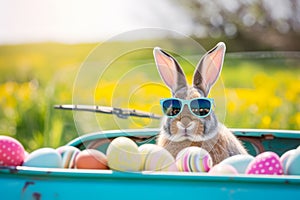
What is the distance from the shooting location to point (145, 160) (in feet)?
5.96

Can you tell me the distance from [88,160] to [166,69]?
0.44 metres

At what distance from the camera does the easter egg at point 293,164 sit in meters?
1.69

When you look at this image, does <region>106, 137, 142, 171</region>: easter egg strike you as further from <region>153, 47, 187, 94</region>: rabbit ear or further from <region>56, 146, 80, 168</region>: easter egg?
<region>153, 47, 187, 94</region>: rabbit ear

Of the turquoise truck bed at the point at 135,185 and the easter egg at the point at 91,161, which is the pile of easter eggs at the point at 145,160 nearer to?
the easter egg at the point at 91,161

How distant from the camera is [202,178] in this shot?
157 centimetres

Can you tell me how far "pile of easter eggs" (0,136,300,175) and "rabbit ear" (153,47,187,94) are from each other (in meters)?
0.30

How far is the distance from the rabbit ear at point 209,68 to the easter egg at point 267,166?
0.41 meters

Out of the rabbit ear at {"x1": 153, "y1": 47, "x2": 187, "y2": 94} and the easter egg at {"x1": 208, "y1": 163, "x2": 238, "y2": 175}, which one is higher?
the rabbit ear at {"x1": 153, "y1": 47, "x2": 187, "y2": 94}

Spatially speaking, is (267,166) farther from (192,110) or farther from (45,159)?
(45,159)

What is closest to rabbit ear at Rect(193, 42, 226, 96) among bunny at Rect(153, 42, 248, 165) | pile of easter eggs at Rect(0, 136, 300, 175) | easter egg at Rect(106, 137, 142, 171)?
bunny at Rect(153, 42, 248, 165)

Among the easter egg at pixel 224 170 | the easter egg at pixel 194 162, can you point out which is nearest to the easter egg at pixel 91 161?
the easter egg at pixel 194 162

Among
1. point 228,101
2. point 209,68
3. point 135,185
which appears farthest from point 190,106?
point 228,101

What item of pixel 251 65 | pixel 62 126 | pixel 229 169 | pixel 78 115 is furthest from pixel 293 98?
pixel 229 169

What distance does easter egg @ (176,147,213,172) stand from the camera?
1815 millimetres
